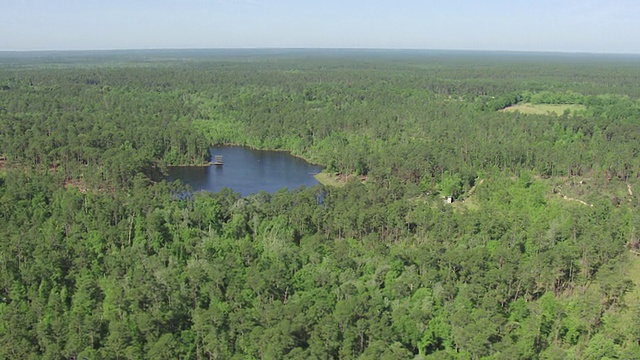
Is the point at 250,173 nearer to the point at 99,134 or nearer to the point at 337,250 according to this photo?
the point at 99,134

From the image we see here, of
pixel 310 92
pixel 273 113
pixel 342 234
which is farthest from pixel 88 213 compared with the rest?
pixel 310 92

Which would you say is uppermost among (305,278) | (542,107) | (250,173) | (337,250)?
(542,107)

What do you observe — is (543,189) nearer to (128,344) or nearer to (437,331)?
(437,331)

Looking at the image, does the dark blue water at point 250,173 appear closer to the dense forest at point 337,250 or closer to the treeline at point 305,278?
the dense forest at point 337,250

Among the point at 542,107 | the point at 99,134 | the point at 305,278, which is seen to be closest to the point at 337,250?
the point at 305,278

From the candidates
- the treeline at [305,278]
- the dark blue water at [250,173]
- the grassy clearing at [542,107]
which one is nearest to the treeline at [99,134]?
the dark blue water at [250,173]

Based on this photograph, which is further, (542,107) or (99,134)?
(542,107)

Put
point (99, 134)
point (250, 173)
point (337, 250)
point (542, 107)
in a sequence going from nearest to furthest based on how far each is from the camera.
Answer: point (337, 250), point (250, 173), point (99, 134), point (542, 107)
